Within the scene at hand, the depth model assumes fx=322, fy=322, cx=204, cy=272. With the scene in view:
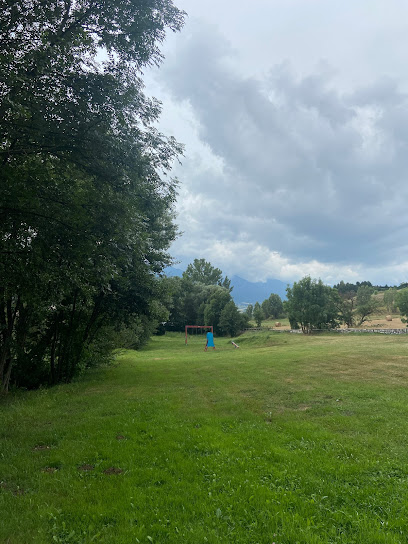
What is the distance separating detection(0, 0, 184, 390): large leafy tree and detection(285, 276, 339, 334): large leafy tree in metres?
41.5

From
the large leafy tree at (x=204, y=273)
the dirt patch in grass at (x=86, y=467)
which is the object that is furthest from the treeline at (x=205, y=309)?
the dirt patch in grass at (x=86, y=467)

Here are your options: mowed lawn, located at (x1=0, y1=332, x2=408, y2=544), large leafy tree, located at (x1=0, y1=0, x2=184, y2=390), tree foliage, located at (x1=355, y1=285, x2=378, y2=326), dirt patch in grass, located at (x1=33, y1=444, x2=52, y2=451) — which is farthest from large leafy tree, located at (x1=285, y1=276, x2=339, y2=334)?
dirt patch in grass, located at (x1=33, y1=444, x2=52, y2=451)

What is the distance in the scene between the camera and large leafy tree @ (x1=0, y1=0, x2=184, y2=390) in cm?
652

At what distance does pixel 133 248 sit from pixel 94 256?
120 centimetres

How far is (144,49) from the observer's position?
7973mm

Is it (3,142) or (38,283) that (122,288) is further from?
(3,142)

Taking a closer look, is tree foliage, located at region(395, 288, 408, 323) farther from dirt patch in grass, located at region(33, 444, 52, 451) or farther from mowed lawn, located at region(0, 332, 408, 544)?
dirt patch in grass, located at region(33, 444, 52, 451)

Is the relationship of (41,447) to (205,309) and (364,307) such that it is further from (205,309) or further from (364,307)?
(205,309)

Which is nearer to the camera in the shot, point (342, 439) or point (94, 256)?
point (342, 439)

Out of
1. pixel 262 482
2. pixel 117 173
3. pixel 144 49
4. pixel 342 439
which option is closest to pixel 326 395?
pixel 342 439

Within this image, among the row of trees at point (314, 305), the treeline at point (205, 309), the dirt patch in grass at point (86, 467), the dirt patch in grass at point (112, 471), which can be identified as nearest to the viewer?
the dirt patch in grass at point (112, 471)

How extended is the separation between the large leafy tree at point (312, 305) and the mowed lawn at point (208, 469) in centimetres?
3738

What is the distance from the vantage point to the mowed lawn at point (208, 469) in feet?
12.4

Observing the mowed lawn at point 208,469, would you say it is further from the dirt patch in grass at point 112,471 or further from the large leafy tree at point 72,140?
the large leafy tree at point 72,140
